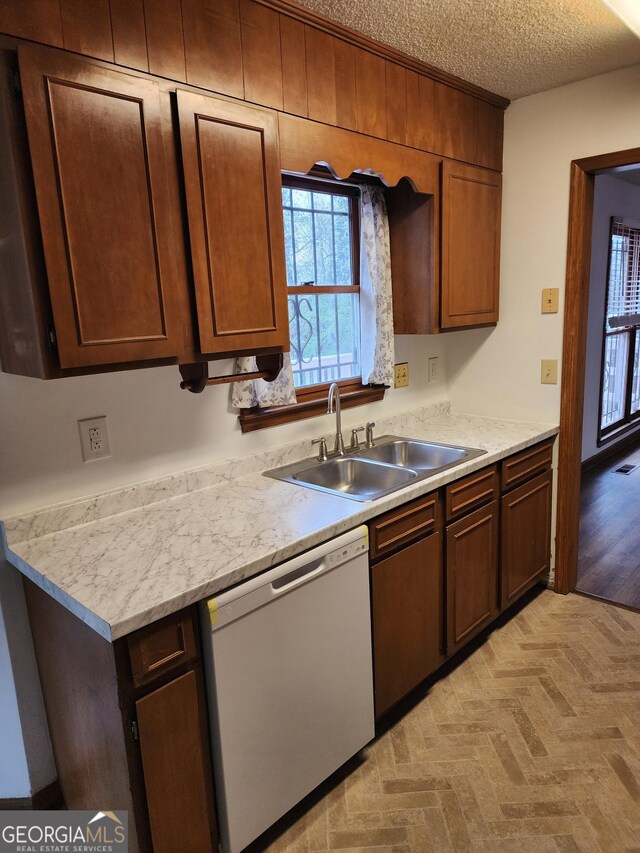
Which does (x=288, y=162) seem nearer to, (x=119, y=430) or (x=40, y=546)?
(x=119, y=430)

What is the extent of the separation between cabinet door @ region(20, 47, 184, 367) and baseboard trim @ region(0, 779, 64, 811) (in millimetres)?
1401

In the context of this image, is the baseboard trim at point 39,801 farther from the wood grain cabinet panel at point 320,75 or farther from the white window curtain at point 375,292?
the wood grain cabinet panel at point 320,75

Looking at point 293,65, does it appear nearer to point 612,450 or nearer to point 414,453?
point 414,453

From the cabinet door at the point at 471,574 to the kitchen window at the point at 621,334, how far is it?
317 cm

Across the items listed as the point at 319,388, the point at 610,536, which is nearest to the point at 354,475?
the point at 319,388

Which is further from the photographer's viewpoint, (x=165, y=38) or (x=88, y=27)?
(x=165, y=38)

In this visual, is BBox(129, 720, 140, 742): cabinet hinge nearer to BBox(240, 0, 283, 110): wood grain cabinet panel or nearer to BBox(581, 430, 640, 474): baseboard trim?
BBox(240, 0, 283, 110): wood grain cabinet panel

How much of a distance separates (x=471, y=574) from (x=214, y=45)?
206 cm

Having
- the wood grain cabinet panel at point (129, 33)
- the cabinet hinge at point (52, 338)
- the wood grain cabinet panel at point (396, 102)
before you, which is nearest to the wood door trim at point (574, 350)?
the wood grain cabinet panel at point (396, 102)

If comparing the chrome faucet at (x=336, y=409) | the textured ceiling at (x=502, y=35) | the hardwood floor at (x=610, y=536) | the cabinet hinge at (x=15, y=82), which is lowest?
the hardwood floor at (x=610, y=536)

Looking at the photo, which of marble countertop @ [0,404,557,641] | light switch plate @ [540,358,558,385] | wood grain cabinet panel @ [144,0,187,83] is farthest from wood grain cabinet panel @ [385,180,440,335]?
wood grain cabinet panel @ [144,0,187,83]

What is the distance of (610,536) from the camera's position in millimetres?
3553

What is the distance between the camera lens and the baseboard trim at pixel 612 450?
16.2 feet

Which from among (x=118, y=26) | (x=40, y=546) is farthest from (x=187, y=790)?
(x=118, y=26)
